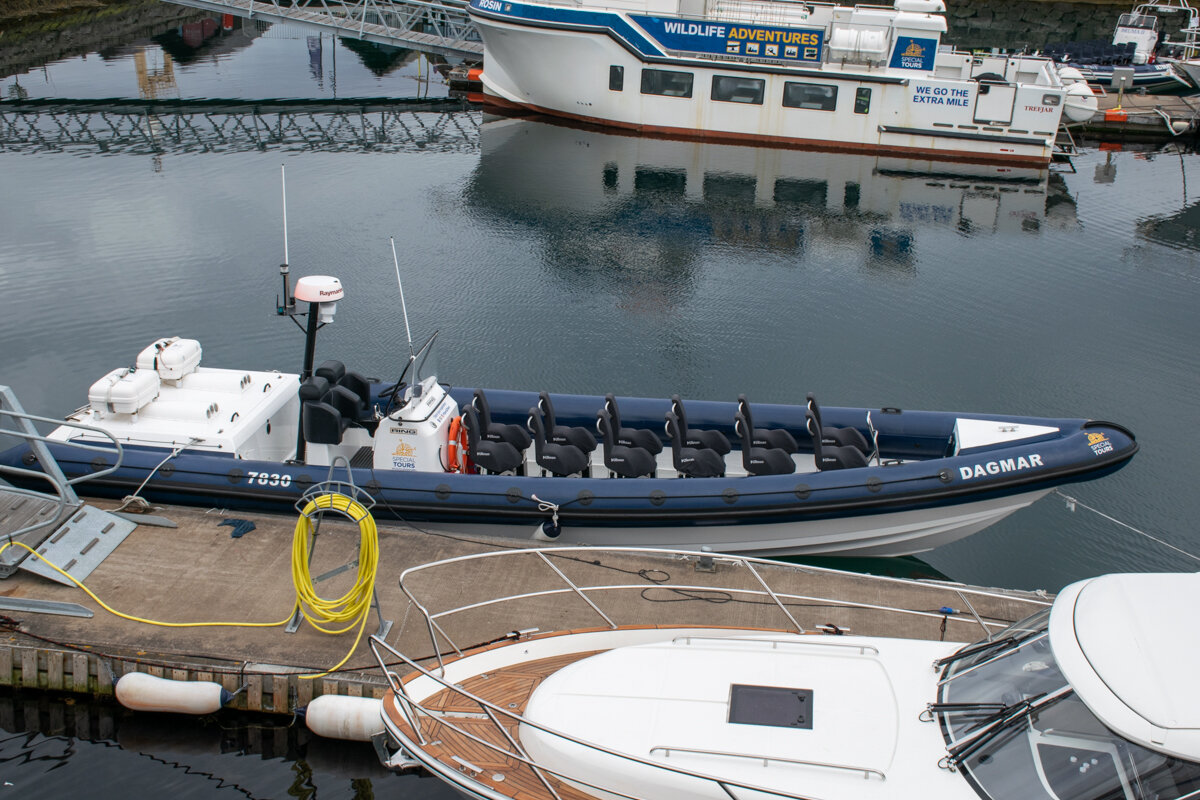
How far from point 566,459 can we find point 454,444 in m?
1.06

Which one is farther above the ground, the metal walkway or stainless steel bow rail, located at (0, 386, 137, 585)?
the metal walkway

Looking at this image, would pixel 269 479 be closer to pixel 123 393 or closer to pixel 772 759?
pixel 123 393

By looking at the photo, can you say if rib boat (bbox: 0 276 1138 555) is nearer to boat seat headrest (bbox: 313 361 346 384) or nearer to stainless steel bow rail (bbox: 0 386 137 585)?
boat seat headrest (bbox: 313 361 346 384)

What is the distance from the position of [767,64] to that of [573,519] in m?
19.6

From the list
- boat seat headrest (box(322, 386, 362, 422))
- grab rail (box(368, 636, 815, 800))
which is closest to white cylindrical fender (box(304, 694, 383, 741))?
grab rail (box(368, 636, 815, 800))

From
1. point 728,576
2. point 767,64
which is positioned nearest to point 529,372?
point 728,576

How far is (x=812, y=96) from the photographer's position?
2559 centimetres

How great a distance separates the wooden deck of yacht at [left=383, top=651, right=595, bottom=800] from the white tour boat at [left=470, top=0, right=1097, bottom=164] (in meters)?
21.6

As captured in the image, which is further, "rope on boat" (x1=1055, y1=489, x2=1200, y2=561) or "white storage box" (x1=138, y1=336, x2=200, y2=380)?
"rope on boat" (x1=1055, y1=489, x2=1200, y2=561)

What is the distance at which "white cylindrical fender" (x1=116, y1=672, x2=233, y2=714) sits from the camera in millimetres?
7270

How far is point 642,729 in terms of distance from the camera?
5.71 meters

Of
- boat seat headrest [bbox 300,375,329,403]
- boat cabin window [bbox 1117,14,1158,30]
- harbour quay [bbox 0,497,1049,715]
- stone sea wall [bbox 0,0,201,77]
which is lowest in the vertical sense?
harbour quay [bbox 0,497,1049,715]

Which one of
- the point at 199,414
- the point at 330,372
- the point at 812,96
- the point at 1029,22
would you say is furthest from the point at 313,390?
the point at 1029,22

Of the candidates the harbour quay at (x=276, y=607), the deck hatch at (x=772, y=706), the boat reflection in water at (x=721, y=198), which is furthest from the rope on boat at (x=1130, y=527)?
the boat reflection in water at (x=721, y=198)
